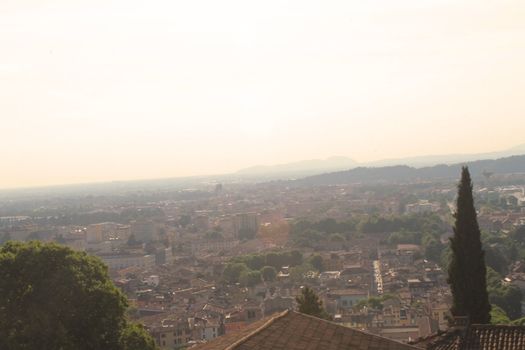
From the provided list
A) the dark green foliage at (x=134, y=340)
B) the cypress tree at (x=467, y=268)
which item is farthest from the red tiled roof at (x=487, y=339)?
the cypress tree at (x=467, y=268)

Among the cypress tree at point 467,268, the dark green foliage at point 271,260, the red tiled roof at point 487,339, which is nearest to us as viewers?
the red tiled roof at point 487,339

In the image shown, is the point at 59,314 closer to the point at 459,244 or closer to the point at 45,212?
the point at 459,244

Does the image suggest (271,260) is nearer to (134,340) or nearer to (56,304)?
(134,340)

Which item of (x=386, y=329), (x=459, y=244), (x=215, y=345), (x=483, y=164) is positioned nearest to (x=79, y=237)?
(x=386, y=329)

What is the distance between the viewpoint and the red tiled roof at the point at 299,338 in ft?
27.0

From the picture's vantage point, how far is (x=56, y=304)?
1177 cm

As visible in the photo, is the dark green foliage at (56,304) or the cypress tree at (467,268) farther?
the cypress tree at (467,268)

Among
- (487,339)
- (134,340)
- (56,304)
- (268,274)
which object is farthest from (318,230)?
(487,339)

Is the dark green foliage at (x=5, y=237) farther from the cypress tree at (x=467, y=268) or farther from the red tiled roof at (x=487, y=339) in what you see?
the red tiled roof at (x=487, y=339)

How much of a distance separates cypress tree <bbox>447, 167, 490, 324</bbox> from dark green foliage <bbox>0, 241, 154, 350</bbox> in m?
7.53

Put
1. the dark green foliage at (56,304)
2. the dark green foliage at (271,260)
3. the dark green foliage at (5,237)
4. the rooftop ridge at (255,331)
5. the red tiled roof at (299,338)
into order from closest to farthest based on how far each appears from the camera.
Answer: the rooftop ridge at (255,331), the red tiled roof at (299,338), the dark green foliage at (56,304), the dark green foliage at (271,260), the dark green foliage at (5,237)

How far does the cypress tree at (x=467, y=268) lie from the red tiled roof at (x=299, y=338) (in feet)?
25.4

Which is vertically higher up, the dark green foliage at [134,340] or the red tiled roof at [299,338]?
the red tiled roof at [299,338]

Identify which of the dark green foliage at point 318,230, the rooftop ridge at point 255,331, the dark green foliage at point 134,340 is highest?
the rooftop ridge at point 255,331
